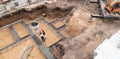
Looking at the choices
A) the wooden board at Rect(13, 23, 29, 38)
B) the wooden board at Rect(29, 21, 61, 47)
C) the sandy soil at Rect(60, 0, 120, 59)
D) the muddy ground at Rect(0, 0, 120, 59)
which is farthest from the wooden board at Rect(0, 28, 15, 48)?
the sandy soil at Rect(60, 0, 120, 59)

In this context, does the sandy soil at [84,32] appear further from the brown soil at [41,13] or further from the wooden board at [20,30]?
the wooden board at [20,30]

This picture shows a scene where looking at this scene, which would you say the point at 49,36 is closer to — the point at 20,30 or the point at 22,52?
the point at 22,52

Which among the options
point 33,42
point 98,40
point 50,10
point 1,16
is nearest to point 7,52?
point 33,42

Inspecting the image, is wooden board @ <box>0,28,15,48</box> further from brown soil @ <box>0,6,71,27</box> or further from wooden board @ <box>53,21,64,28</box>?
wooden board @ <box>53,21,64,28</box>

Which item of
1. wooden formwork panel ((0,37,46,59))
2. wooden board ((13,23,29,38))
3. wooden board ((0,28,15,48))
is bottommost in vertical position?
wooden formwork panel ((0,37,46,59))

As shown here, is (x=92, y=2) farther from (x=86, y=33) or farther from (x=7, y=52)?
(x=7, y=52)

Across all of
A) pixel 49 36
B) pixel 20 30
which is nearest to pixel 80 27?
pixel 49 36
